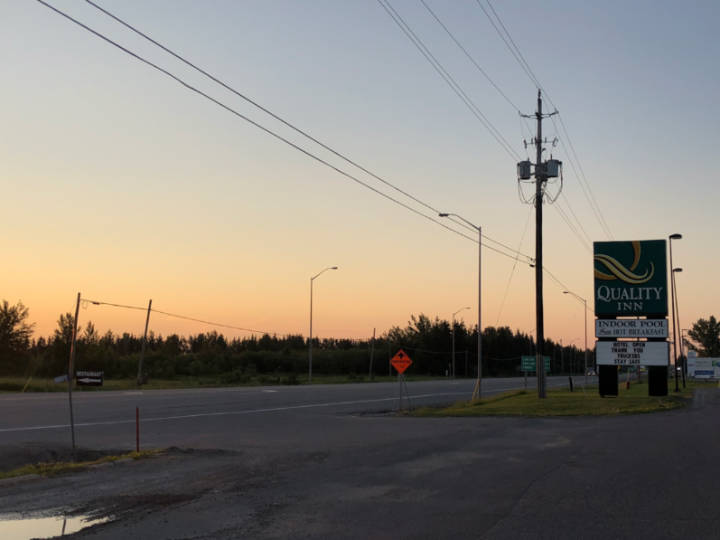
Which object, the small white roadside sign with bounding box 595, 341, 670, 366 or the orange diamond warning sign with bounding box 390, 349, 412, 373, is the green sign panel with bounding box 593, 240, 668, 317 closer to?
the small white roadside sign with bounding box 595, 341, 670, 366

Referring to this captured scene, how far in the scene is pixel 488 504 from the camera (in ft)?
32.8

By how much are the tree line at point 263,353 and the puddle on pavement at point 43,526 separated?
6294 cm

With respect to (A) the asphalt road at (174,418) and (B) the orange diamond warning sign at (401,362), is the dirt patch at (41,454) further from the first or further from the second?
(B) the orange diamond warning sign at (401,362)

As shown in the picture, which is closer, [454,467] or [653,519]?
[653,519]

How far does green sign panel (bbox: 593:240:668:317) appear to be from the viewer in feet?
126

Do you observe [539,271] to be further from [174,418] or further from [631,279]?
[174,418]

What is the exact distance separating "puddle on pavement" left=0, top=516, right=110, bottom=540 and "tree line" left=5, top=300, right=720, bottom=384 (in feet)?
207

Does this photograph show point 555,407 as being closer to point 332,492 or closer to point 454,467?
point 454,467

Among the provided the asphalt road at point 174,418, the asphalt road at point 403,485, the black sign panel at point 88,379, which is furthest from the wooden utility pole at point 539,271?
the black sign panel at point 88,379

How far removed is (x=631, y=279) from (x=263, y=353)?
9489cm

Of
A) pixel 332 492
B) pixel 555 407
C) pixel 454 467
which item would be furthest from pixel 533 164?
pixel 332 492

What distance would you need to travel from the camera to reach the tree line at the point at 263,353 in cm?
9412

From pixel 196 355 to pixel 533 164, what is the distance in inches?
3422

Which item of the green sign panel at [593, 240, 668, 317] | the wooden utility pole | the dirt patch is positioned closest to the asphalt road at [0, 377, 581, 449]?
the dirt patch
